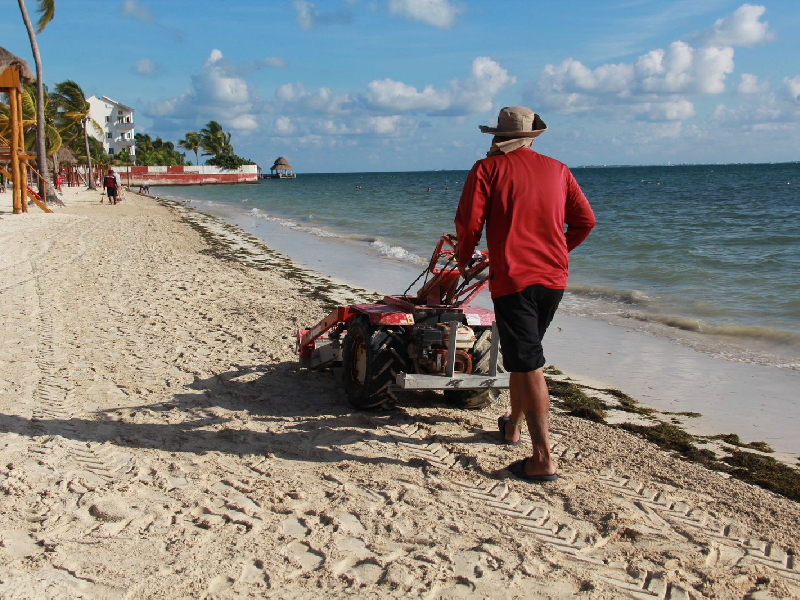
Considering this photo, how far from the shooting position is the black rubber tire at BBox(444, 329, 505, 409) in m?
5.02

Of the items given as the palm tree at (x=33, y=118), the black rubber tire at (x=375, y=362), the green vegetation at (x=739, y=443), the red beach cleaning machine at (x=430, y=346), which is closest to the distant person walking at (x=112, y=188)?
the palm tree at (x=33, y=118)

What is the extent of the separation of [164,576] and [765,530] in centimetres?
286

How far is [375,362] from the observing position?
16.2ft

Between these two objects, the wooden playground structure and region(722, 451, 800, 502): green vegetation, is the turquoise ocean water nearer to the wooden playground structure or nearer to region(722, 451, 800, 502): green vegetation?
region(722, 451, 800, 502): green vegetation

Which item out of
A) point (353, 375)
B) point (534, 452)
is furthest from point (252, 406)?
point (534, 452)

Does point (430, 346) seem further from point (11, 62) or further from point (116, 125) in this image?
point (116, 125)

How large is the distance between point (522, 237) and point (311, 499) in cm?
178

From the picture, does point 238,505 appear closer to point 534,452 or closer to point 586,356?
point 534,452

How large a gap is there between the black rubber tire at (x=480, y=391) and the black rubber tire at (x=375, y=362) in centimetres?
52

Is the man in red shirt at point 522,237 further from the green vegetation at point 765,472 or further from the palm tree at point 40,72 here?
the palm tree at point 40,72

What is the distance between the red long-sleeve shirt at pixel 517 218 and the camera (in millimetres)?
3801

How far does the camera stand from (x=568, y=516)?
3604 mm

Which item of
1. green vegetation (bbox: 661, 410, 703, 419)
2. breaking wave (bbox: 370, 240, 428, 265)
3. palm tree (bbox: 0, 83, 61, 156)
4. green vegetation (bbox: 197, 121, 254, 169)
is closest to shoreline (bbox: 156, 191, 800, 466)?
green vegetation (bbox: 661, 410, 703, 419)

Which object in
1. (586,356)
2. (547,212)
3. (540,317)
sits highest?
(547,212)
